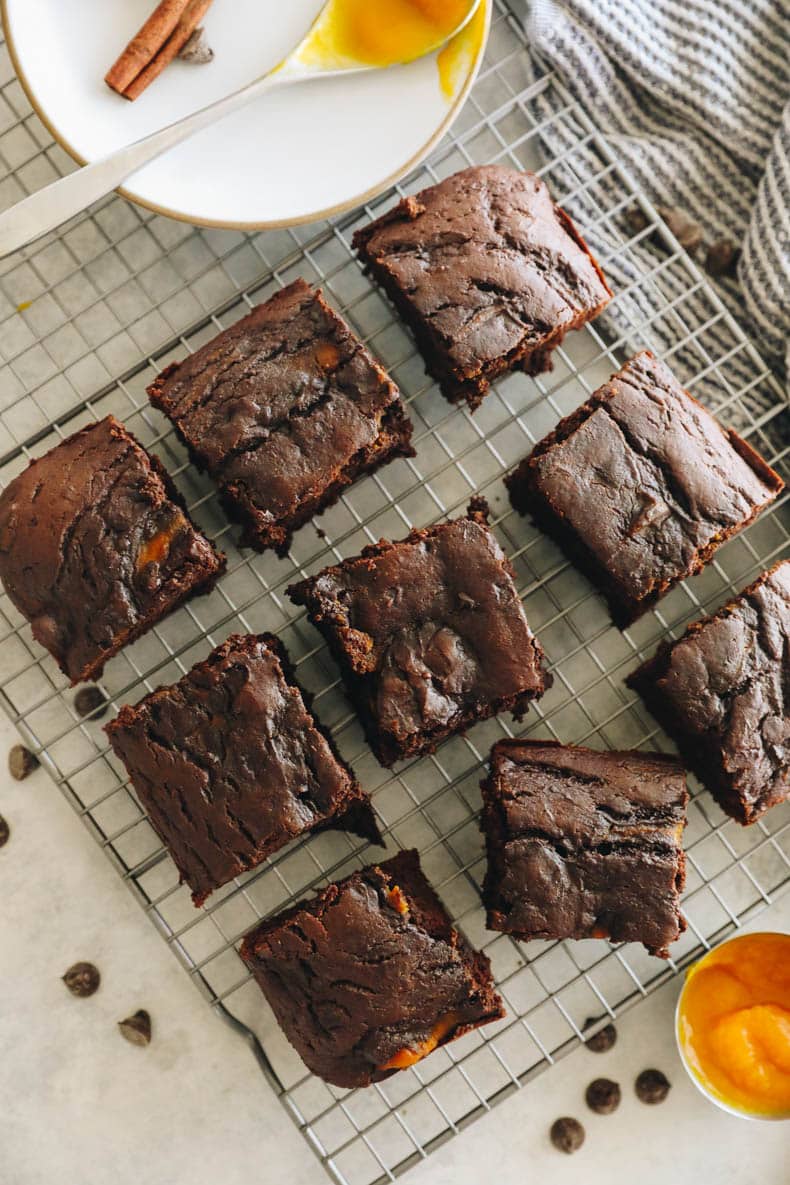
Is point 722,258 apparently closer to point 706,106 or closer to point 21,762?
point 706,106

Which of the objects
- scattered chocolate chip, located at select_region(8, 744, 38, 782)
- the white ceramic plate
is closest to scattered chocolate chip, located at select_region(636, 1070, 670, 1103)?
→ scattered chocolate chip, located at select_region(8, 744, 38, 782)

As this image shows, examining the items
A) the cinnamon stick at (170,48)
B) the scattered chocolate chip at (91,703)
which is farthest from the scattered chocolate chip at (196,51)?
the scattered chocolate chip at (91,703)

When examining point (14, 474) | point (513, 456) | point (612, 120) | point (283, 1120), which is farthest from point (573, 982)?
point (612, 120)

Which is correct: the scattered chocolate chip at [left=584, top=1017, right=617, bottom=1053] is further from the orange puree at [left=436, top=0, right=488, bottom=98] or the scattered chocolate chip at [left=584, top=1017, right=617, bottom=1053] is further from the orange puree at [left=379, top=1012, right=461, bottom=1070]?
the orange puree at [left=436, top=0, right=488, bottom=98]

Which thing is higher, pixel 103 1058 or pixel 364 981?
pixel 103 1058

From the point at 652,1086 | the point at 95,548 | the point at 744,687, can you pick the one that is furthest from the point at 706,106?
the point at 652,1086

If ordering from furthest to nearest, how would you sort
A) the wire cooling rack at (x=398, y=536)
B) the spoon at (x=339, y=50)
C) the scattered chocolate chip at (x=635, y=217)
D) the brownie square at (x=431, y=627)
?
1. the scattered chocolate chip at (x=635, y=217)
2. the wire cooling rack at (x=398, y=536)
3. the brownie square at (x=431, y=627)
4. the spoon at (x=339, y=50)

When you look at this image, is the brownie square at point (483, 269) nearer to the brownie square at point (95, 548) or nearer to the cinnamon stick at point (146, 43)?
the cinnamon stick at point (146, 43)
